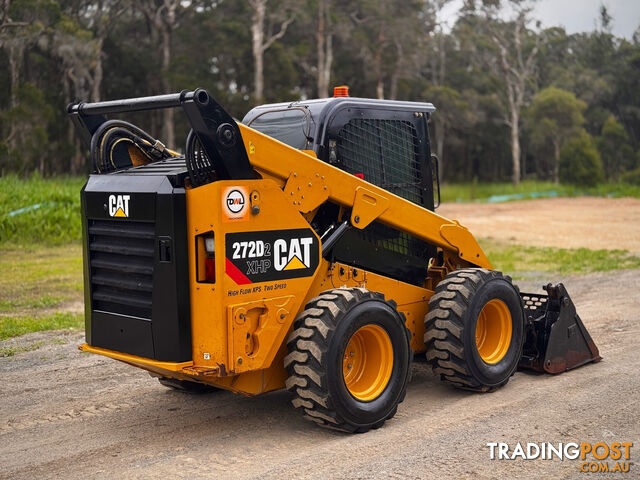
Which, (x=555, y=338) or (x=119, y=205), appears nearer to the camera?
(x=119, y=205)

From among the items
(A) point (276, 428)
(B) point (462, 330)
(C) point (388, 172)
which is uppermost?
(C) point (388, 172)

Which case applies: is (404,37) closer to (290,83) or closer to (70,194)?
(290,83)

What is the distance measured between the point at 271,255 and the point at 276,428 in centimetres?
140

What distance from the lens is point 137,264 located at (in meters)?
5.45

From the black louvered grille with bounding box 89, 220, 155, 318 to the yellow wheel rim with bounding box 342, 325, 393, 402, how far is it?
157 centimetres

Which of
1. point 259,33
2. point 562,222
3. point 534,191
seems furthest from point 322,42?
point 562,222

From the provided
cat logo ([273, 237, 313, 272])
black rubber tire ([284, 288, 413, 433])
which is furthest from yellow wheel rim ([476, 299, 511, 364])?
cat logo ([273, 237, 313, 272])

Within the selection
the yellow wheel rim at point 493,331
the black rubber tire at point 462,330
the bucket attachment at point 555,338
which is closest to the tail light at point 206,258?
the black rubber tire at point 462,330

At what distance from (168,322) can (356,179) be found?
6.15 feet

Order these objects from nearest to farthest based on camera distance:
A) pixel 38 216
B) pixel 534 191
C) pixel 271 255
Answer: pixel 271 255
pixel 38 216
pixel 534 191

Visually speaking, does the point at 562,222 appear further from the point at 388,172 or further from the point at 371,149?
the point at 371,149

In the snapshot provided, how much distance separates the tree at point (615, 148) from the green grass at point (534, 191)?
411 inches

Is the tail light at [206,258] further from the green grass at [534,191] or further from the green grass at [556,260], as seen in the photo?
the green grass at [534,191]

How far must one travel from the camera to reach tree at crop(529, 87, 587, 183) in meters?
53.0
